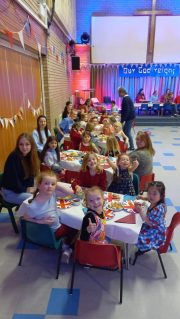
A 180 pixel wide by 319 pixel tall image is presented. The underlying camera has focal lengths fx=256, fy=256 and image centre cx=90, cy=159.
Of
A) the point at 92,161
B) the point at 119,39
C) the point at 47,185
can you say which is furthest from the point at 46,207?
the point at 119,39

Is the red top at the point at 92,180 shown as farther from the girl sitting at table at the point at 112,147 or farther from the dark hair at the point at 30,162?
the girl sitting at table at the point at 112,147

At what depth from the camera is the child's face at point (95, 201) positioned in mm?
2488

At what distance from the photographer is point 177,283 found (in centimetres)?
273

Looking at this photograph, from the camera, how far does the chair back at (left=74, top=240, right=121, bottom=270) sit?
221 cm

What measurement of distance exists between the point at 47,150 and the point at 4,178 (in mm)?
1188

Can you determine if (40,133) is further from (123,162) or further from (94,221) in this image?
(94,221)

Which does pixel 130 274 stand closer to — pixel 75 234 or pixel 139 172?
pixel 75 234

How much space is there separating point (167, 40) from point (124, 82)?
284 centimetres

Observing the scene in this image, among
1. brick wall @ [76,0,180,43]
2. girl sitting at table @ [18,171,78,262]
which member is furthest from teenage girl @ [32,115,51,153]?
brick wall @ [76,0,180,43]

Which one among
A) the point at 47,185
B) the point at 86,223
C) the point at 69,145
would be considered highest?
the point at 47,185

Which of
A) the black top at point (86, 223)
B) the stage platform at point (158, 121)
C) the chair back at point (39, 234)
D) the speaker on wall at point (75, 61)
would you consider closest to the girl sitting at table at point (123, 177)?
the black top at point (86, 223)

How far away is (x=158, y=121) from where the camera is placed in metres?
12.2

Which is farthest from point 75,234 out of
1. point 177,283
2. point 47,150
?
point 47,150

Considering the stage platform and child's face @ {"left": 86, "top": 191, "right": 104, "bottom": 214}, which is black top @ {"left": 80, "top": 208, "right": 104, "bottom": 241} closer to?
child's face @ {"left": 86, "top": 191, "right": 104, "bottom": 214}
